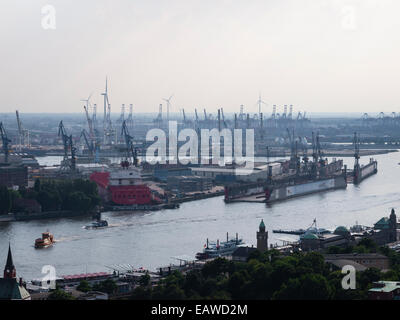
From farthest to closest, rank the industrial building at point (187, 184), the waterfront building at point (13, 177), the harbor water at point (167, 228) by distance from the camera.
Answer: the industrial building at point (187, 184) → the waterfront building at point (13, 177) → the harbor water at point (167, 228)

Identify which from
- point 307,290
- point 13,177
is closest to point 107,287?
point 307,290

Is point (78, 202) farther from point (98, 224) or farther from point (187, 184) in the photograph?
point (187, 184)

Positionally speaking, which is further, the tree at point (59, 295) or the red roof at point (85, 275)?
the red roof at point (85, 275)

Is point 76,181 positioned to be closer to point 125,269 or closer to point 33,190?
point 33,190

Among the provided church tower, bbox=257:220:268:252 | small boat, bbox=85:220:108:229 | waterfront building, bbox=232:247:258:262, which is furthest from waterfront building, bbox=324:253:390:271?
small boat, bbox=85:220:108:229

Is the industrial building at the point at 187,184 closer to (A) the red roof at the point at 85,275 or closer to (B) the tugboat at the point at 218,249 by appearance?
(B) the tugboat at the point at 218,249

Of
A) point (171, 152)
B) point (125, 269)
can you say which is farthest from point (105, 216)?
point (171, 152)

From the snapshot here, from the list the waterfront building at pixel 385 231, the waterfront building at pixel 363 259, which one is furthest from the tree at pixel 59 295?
the waterfront building at pixel 385 231
